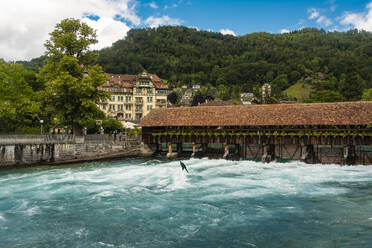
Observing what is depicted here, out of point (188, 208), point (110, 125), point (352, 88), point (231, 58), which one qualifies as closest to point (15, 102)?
point (110, 125)

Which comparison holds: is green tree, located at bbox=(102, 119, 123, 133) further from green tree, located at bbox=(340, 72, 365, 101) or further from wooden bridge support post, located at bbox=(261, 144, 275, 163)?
green tree, located at bbox=(340, 72, 365, 101)

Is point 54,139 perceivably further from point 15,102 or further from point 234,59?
point 234,59

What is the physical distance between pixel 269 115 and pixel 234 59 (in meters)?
151

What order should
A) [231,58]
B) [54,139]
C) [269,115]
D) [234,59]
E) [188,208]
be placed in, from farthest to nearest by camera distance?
[231,58]
[234,59]
[269,115]
[54,139]
[188,208]

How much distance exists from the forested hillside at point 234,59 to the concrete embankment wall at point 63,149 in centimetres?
9391

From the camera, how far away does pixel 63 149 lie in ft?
112

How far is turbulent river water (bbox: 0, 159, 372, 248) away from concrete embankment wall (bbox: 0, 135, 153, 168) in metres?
3.21

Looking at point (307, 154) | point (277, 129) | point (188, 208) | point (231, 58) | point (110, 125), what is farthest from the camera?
point (231, 58)

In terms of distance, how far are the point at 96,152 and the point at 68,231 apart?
2301cm

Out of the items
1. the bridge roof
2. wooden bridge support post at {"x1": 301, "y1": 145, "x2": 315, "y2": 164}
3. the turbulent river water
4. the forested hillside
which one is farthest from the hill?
the turbulent river water

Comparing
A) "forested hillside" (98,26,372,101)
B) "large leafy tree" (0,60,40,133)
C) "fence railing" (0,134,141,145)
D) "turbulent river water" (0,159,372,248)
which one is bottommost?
"turbulent river water" (0,159,372,248)

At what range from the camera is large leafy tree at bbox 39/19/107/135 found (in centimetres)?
3438

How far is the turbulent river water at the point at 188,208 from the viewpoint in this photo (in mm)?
12992

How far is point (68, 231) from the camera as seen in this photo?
14.0 metres
